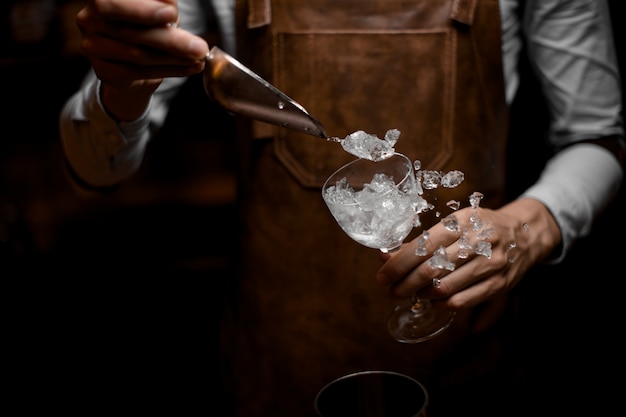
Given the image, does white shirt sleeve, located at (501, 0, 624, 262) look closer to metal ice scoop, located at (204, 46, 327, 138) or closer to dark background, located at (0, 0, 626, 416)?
metal ice scoop, located at (204, 46, 327, 138)

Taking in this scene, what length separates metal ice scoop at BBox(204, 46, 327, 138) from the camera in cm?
92

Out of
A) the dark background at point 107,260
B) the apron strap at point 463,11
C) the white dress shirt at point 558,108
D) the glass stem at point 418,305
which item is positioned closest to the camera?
the glass stem at point 418,305

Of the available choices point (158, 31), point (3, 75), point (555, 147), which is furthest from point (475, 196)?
point (3, 75)

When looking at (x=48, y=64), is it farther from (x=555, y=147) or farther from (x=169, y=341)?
(x=555, y=147)

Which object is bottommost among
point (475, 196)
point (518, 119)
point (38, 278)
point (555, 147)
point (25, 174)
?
point (38, 278)

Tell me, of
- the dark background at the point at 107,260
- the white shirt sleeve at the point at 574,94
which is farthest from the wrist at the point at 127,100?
the dark background at the point at 107,260

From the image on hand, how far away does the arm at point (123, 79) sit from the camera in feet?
3.07

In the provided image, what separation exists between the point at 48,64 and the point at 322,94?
161 centimetres

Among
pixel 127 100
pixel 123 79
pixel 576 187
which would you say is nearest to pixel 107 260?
pixel 127 100

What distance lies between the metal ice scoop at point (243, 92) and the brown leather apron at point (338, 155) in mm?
454

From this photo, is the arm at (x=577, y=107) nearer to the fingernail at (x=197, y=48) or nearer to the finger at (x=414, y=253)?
the finger at (x=414, y=253)

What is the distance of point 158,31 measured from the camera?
0.94 metres

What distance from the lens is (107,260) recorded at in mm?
2932

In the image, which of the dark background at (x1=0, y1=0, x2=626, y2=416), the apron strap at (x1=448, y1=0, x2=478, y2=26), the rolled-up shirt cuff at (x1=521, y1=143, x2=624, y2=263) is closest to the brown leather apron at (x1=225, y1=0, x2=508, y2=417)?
the apron strap at (x1=448, y1=0, x2=478, y2=26)
